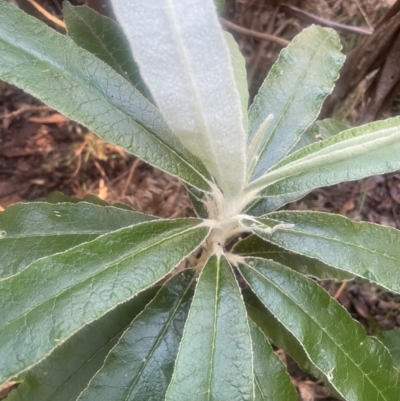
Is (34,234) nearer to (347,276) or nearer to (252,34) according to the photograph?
(347,276)

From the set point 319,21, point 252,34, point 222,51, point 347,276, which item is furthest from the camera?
point 252,34

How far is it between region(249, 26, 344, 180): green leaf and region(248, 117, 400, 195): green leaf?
0.15 meters

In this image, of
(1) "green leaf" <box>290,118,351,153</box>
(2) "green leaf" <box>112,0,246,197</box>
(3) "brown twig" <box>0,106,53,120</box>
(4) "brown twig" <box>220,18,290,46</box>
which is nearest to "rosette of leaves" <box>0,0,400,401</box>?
(2) "green leaf" <box>112,0,246,197</box>

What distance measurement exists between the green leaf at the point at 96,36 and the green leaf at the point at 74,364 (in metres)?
0.47

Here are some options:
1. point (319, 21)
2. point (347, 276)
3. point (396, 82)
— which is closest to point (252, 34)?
point (319, 21)

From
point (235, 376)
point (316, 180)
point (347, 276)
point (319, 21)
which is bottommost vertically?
point (235, 376)

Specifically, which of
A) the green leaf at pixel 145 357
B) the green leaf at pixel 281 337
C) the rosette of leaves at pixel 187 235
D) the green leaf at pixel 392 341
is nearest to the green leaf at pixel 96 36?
the rosette of leaves at pixel 187 235

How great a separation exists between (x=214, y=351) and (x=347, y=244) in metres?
0.28

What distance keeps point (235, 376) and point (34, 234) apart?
1.39 ft

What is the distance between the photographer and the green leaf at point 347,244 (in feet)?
2.65

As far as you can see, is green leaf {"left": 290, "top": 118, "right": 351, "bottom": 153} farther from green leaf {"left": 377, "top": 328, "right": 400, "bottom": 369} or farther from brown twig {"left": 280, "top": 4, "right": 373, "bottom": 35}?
green leaf {"left": 377, "top": 328, "right": 400, "bottom": 369}

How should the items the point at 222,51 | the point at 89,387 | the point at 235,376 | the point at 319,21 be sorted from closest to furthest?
the point at 222,51, the point at 235,376, the point at 89,387, the point at 319,21

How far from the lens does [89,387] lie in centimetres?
84

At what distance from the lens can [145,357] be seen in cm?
88
